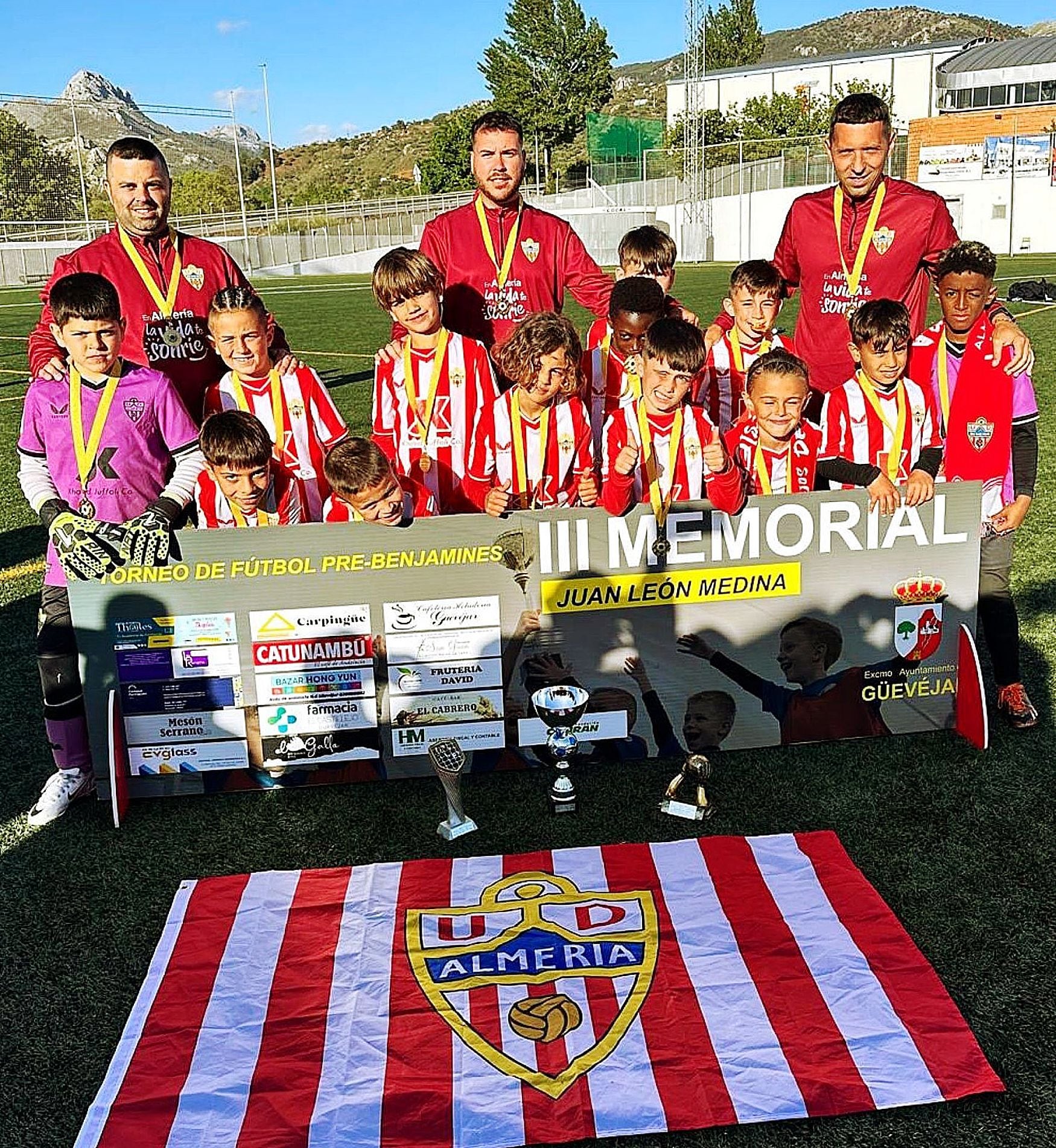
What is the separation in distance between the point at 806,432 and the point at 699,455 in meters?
0.45

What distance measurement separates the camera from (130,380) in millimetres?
3996

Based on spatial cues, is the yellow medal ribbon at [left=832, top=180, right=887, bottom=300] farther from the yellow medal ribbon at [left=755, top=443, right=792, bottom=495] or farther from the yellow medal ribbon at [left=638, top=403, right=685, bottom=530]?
the yellow medal ribbon at [left=638, top=403, right=685, bottom=530]

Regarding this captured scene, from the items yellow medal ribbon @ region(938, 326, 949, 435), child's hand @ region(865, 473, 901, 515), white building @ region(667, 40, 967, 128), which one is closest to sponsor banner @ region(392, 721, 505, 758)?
child's hand @ region(865, 473, 901, 515)

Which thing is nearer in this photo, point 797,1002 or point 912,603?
point 797,1002

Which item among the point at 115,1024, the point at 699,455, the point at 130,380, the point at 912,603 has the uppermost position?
the point at 130,380

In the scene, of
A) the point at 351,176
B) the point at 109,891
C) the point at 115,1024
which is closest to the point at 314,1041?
the point at 115,1024

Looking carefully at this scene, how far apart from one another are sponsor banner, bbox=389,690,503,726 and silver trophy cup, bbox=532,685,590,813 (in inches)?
10.7

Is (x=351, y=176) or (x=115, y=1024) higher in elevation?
(x=351, y=176)

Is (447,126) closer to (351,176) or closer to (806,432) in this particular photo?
(351,176)

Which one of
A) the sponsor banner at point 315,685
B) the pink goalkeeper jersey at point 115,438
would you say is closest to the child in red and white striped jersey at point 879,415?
the sponsor banner at point 315,685

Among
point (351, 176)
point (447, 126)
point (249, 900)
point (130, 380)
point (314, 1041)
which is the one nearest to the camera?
point (314, 1041)

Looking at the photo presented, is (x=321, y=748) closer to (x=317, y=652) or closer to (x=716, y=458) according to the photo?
(x=317, y=652)

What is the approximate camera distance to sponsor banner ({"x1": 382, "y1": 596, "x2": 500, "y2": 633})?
13.3ft

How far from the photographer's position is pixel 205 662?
402cm
